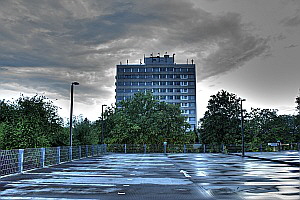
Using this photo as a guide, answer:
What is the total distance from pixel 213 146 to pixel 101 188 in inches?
1752

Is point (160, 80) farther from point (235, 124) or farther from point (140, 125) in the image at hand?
point (140, 125)

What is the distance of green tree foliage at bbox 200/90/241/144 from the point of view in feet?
197

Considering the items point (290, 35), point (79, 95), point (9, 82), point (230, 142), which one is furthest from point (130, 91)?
point (290, 35)

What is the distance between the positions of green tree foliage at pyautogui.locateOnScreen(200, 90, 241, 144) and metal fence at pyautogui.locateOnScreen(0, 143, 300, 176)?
6031 mm

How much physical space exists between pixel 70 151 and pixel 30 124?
3.84 m

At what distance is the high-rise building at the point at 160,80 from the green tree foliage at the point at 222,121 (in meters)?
76.8

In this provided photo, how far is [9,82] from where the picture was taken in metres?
39.0

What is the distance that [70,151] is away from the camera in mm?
27922

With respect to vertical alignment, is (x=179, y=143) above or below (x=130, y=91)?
below

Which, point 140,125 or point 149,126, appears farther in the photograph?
point 140,125

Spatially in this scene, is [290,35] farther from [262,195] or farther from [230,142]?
[230,142]

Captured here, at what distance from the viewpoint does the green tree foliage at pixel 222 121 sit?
6003 centimetres

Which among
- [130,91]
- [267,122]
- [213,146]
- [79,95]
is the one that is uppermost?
[130,91]

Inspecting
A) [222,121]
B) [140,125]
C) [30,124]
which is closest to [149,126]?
[140,125]
